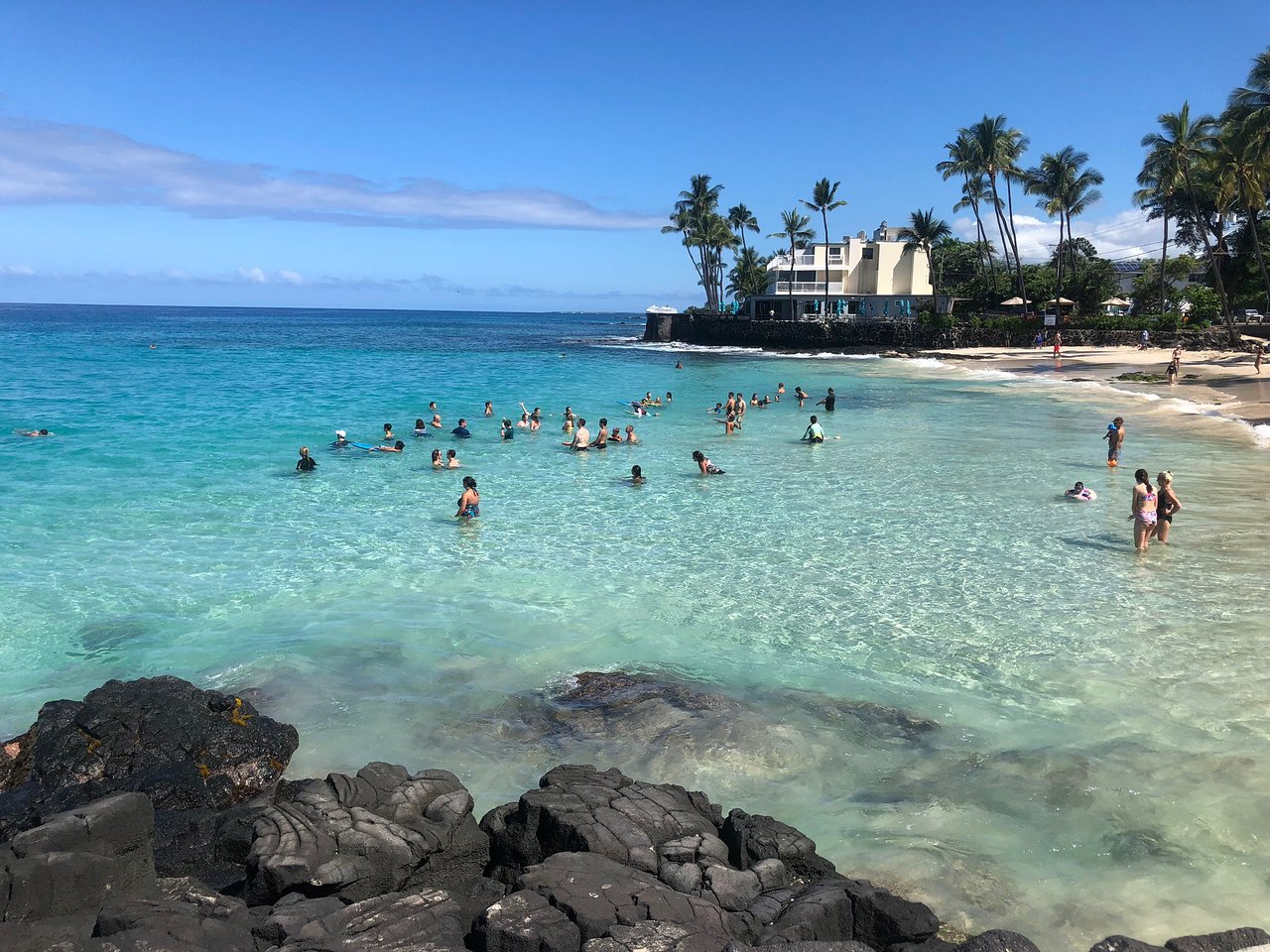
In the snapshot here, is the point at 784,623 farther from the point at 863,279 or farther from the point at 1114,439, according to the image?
the point at 863,279

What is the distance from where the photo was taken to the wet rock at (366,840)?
5883 mm

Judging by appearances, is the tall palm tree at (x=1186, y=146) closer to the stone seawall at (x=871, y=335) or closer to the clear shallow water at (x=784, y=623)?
the stone seawall at (x=871, y=335)

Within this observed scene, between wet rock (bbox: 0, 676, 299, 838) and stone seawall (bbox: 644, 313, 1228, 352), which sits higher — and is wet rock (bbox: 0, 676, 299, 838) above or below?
below

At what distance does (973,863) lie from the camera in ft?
22.8

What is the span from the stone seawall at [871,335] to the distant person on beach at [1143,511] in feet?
145

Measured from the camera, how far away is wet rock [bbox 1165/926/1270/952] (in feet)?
17.4

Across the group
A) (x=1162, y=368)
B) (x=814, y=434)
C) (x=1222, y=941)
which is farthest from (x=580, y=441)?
(x=1162, y=368)

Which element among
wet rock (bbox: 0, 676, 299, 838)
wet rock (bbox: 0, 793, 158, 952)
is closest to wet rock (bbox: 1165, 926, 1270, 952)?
wet rock (bbox: 0, 793, 158, 952)

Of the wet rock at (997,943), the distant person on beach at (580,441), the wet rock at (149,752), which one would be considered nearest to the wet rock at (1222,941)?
the wet rock at (997,943)

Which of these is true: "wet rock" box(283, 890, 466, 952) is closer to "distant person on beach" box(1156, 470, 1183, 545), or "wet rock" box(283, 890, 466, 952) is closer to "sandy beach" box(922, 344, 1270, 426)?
"distant person on beach" box(1156, 470, 1183, 545)

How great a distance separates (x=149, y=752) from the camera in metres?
8.05

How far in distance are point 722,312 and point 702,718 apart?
286ft

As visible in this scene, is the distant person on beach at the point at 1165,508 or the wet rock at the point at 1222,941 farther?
the distant person on beach at the point at 1165,508

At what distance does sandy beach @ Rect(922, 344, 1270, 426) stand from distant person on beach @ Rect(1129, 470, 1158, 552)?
17451 millimetres
